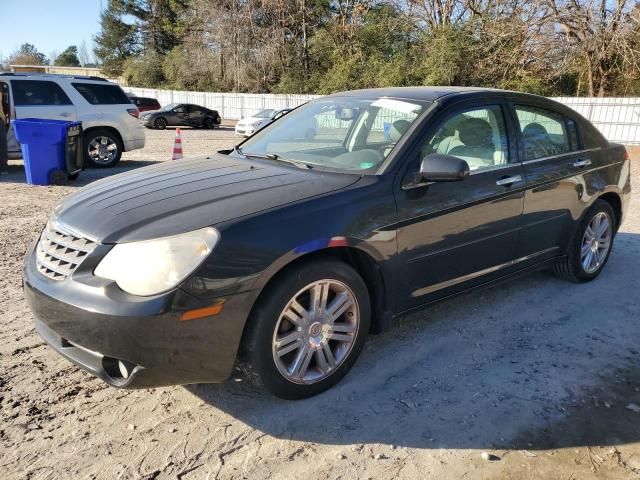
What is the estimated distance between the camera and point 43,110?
10586mm


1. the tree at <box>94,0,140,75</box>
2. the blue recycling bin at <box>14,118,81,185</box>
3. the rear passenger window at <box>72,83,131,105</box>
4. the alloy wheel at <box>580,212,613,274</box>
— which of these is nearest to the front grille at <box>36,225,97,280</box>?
the alloy wheel at <box>580,212,613,274</box>

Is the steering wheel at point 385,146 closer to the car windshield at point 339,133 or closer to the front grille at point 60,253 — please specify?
the car windshield at point 339,133

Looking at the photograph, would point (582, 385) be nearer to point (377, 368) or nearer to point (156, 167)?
point (377, 368)

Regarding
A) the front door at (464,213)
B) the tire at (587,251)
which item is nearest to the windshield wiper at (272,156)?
the front door at (464,213)

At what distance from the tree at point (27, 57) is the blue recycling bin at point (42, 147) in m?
98.1

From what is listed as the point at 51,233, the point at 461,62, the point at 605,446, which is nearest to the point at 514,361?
the point at 605,446

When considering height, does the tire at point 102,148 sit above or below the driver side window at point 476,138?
below

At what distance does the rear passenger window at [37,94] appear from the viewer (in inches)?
410

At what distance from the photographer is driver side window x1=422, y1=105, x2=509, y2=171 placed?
12.0ft

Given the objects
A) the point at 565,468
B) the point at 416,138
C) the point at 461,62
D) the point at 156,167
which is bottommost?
the point at 565,468

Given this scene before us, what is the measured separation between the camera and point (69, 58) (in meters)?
94.1

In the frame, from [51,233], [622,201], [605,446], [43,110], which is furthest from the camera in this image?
[43,110]

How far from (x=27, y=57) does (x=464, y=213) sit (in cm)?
11405

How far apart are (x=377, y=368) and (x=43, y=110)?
9.78m
